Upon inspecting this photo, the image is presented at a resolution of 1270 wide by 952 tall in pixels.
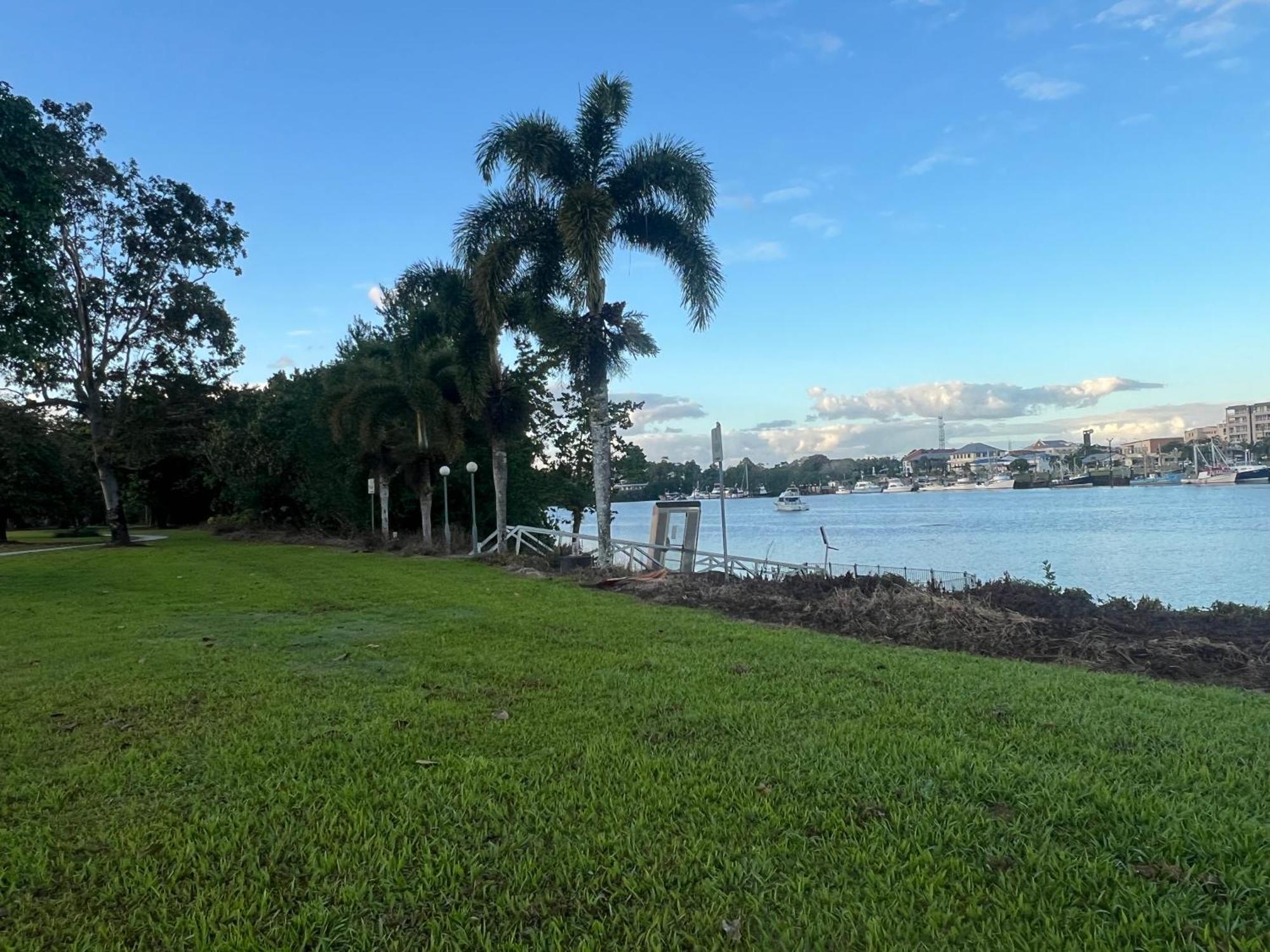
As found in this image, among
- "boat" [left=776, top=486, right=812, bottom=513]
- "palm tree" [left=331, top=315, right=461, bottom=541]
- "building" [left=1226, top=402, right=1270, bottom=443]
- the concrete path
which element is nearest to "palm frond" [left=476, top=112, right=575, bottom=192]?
"palm tree" [left=331, top=315, right=461, bottom=541]

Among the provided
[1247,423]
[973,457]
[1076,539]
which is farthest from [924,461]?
[1076,539]

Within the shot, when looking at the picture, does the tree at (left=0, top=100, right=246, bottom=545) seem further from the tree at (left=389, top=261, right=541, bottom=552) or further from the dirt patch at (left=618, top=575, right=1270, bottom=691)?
the dirt patch at (left=618, top=575, right=1270, bottom=691)

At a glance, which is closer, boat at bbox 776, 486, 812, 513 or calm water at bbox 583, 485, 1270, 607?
calm water at bbox 583, 485, 1270, 607

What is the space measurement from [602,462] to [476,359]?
6.45m

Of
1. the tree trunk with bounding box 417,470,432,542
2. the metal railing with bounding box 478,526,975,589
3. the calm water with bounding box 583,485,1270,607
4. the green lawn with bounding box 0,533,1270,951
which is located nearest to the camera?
the green lawn with bounding box 0,533,1270,951

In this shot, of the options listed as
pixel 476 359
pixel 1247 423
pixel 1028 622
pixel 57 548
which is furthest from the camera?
pixel 1247 423

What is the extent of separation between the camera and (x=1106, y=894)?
2.59m

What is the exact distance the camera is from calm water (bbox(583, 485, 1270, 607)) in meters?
18.1

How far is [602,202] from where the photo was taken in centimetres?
1523

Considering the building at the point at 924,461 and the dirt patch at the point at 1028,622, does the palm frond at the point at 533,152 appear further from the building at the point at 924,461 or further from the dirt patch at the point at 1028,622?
the building at the point at 924,461

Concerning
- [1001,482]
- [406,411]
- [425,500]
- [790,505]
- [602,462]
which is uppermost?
[406,411]

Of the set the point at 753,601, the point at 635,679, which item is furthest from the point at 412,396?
the point at 635,679

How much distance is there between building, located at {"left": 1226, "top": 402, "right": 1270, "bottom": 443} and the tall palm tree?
387ft

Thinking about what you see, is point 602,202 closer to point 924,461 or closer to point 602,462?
point 602,462
